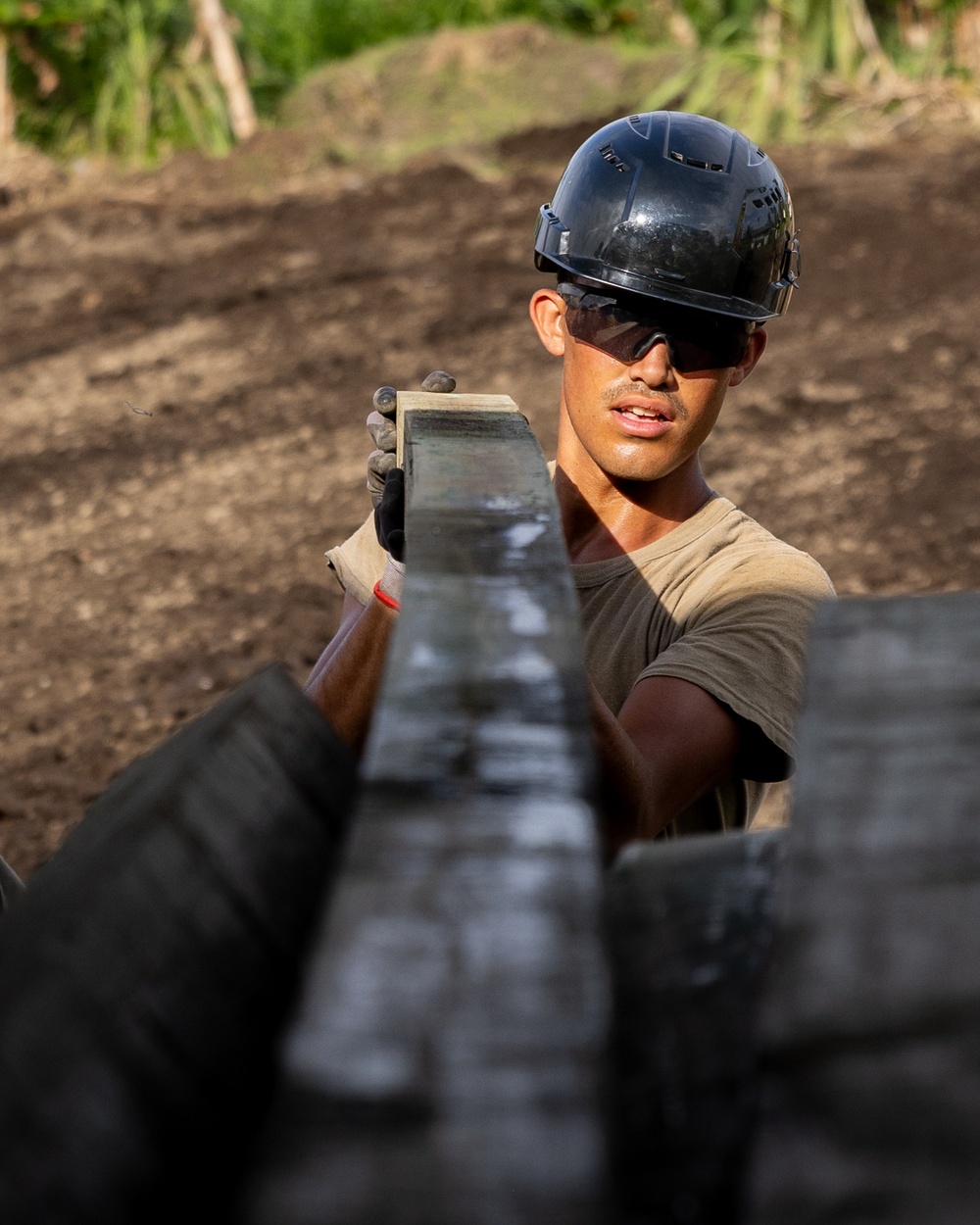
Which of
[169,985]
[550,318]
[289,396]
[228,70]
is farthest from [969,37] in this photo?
[169,985]

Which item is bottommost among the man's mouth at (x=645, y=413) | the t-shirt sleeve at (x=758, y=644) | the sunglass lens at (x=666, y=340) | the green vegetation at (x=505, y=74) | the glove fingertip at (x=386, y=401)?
Result: the green vegetation at (x=505, y=74)

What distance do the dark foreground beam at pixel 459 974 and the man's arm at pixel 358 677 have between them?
1.00 meters

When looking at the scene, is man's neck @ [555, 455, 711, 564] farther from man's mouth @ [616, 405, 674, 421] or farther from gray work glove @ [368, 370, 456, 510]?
gray work glove @ [368, 370, 456, 510]

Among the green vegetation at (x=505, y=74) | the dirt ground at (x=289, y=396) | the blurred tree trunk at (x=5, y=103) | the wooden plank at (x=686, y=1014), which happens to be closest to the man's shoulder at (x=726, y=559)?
the wooden plank at (x=686, y=1014)

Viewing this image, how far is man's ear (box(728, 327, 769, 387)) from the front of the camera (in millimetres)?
2420

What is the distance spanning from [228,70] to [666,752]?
12.0m

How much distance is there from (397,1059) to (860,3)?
40.2ft

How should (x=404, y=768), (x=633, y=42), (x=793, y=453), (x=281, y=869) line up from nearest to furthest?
1. (x=404, y=768)
2. (x=281, y=869)
3. (x=793, y=453)
4. (x=633, y=42)

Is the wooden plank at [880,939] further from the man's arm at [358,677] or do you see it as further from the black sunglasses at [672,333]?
the black sunglasses at [672,333]

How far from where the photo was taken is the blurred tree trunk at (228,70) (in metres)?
12.3

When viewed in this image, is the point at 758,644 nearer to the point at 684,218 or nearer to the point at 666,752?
the point at 666,752

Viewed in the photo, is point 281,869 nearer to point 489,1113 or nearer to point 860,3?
point 489,1113

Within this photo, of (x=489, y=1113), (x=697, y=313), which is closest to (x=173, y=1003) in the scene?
(x=489, y=1113)

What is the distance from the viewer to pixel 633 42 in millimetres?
13469
